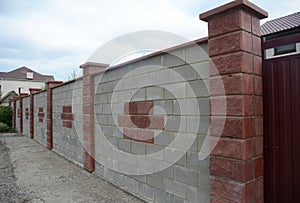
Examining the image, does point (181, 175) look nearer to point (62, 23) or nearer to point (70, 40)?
point (62, 23)

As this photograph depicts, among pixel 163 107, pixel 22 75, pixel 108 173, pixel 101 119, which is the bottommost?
pixel 108 173

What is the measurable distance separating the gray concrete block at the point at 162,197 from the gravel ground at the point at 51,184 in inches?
14.9

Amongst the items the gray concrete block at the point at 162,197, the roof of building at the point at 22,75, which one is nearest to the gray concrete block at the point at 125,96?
the gray concrete block at the point at 162,197

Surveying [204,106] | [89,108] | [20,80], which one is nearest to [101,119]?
[89,108]

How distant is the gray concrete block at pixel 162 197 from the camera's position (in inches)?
119

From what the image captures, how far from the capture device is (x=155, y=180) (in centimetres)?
329

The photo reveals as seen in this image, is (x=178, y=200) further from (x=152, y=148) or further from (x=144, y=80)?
(x=144, y=80)

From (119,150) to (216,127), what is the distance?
226cm

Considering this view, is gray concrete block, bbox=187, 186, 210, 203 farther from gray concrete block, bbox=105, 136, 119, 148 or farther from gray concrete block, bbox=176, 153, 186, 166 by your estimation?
gray concrete block, bbox=105, 136, 119, 148

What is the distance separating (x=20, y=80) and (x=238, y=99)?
40563 mm

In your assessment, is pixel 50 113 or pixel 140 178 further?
pixel 50 113

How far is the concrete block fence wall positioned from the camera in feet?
6.77

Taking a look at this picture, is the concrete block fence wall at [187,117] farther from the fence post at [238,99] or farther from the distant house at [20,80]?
the distant house at [20,80]

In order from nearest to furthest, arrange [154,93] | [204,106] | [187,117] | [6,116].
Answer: [204,106], [187,117], [154,93], [6,116]
